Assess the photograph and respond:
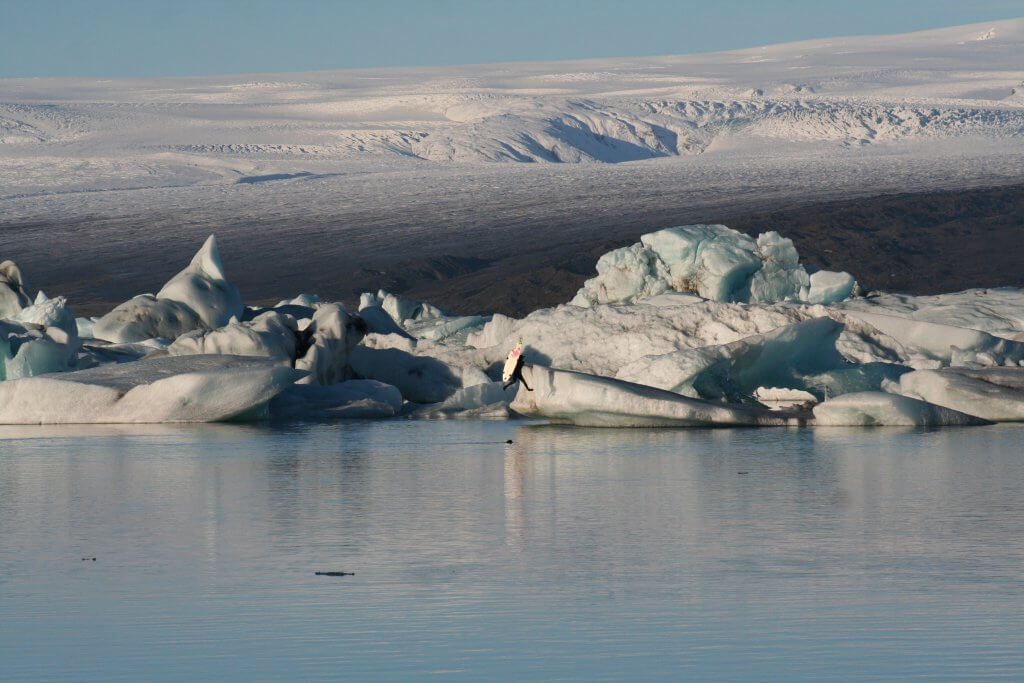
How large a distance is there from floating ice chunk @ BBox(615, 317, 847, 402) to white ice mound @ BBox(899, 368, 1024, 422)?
84cm

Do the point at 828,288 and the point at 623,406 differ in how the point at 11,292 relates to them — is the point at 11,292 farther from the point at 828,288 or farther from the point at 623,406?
the point at 623,406

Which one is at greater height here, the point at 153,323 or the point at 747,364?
the point at 153,323

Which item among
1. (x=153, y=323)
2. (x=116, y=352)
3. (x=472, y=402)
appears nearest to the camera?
(x=472, y=402)

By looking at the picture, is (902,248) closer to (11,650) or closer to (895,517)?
(895,517)

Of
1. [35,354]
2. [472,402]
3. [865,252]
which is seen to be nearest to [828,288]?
[472,402]

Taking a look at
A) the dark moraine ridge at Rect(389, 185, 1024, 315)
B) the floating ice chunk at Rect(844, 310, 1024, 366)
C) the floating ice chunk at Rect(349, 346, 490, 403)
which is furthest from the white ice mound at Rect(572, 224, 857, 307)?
the dark moraine ridge at Rect(389, 185, 1024, 315)

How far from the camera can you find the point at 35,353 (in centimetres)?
1438

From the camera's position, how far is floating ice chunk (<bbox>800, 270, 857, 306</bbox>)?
1780 centimetres

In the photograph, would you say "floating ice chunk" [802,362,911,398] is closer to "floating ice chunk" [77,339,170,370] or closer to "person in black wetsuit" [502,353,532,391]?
"person in black wetsuit" [502,353,532,391]

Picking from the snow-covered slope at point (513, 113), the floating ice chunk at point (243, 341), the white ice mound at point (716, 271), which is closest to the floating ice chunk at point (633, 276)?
the white ice mound at point (716, 271)

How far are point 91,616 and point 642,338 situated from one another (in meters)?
9.07

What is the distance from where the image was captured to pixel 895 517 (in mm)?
6965

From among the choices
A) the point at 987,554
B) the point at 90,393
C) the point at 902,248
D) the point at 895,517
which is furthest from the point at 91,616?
the point at 902,248

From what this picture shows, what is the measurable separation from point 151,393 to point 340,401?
1.98 m
